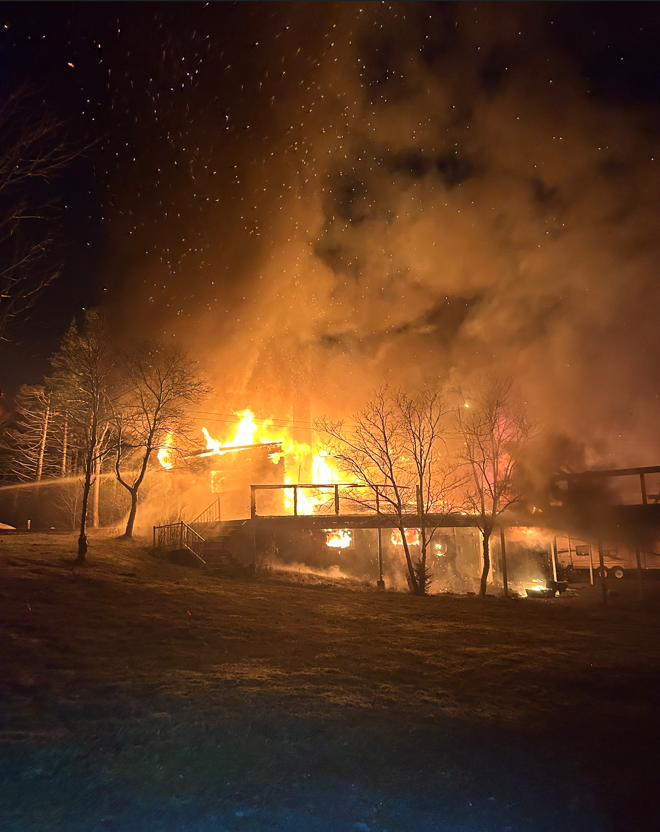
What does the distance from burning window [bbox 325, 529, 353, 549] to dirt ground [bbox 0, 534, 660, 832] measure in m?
Answer: 13.7

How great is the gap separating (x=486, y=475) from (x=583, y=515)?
424cm

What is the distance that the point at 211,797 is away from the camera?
4.22 metres

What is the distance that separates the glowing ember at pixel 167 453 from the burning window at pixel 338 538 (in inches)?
321

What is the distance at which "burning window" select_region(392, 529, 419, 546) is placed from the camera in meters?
28.1

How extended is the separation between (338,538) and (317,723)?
2020 cm

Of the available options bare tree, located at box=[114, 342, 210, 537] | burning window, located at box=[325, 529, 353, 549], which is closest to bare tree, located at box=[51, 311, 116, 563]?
bare tree, located at box=[114, 342, 210, 537]

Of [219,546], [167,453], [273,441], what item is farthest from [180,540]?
[273,441]

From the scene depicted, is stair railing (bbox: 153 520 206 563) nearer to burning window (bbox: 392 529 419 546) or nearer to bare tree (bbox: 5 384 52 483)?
bare tree (bbox: 5 384 52 483)

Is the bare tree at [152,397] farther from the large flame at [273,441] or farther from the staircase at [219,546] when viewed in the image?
the large flame at [273,441]

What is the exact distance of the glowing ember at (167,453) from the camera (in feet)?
74.6

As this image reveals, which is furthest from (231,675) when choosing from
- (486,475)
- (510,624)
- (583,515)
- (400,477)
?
(583,515)

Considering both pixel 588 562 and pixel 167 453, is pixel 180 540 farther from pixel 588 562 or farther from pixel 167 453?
pixel 588 562

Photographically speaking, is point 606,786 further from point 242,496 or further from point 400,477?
point 242,496

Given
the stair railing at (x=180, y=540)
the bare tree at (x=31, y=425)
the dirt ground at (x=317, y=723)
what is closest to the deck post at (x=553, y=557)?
the dirt ground at (x=317, y=723)
